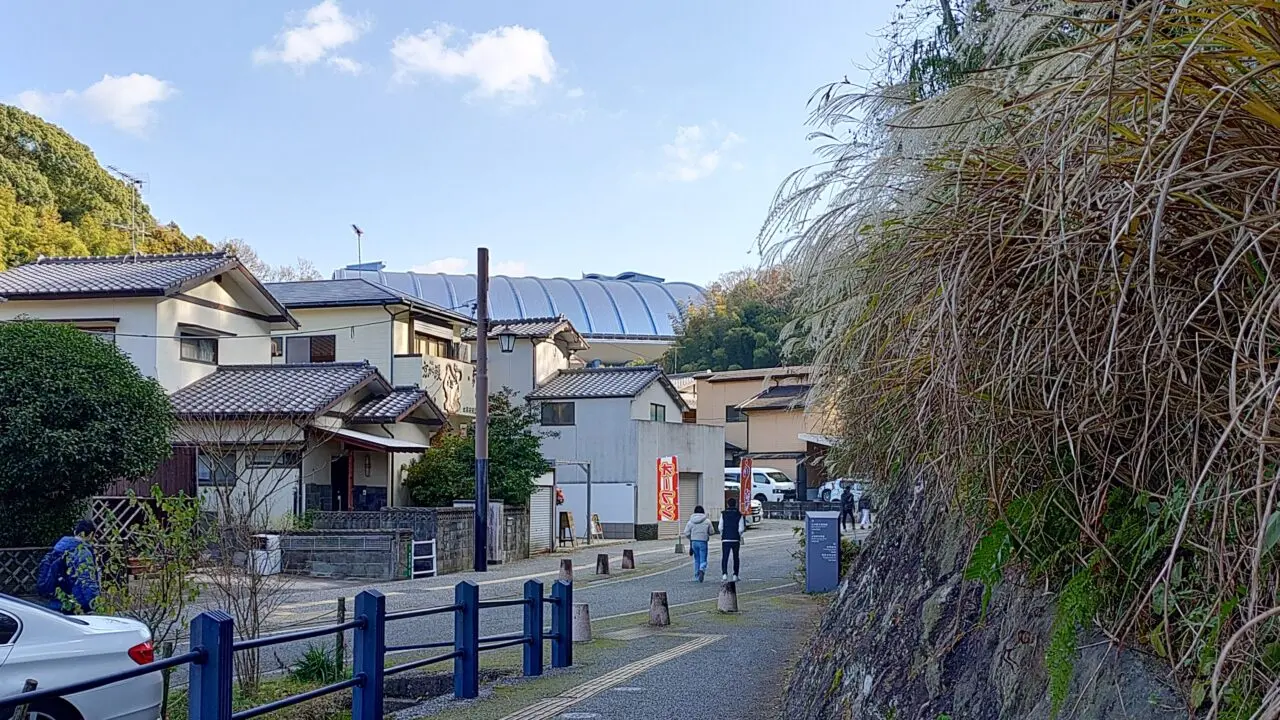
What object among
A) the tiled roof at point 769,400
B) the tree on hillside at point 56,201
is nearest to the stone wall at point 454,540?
the tree on hillside at point 56,201

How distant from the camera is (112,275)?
29922 mm

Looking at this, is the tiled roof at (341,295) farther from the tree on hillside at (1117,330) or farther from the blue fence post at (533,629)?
the tree on hillside at (1117,330)

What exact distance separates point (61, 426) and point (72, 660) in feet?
41.7

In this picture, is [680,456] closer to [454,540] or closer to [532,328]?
[532,328]

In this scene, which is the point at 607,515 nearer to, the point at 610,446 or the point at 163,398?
the point at 610,446

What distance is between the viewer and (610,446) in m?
37.8

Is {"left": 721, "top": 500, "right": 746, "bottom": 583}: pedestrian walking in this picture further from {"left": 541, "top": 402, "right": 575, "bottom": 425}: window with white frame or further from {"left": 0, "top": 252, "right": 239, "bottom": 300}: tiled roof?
{"left": 541, "top": 402, "right": 575, "bottom": 425}: window with white frame

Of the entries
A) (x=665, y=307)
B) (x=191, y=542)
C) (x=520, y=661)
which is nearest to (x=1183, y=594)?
(x=191, y=542)

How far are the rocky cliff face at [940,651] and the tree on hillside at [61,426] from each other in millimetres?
14857

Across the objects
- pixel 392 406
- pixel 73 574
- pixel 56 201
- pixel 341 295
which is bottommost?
pixel 73 574

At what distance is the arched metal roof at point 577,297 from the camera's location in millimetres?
87875

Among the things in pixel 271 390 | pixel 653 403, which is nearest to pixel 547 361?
pixel 653 403

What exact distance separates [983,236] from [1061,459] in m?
0.89

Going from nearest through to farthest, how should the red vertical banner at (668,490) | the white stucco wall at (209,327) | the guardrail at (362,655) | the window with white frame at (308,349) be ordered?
the guardrail at (362,655) → the white stucco wall at (209,327) → the red vertical banner at (668,490) → the window with white frame at (308,349)
